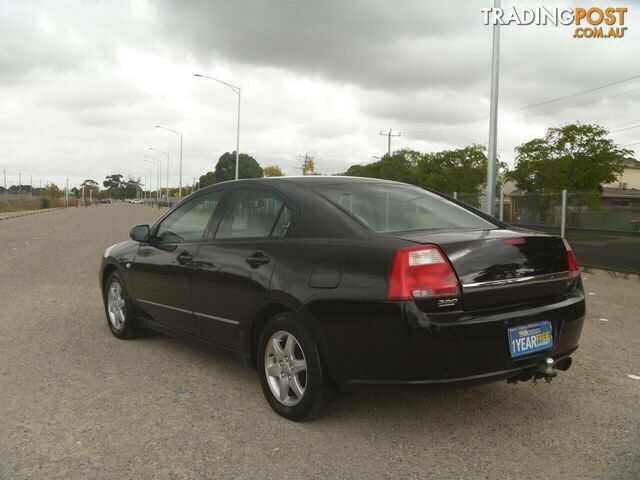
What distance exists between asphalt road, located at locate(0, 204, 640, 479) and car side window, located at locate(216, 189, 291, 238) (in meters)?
1.12

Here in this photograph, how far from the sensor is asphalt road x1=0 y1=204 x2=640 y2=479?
10.2 ft

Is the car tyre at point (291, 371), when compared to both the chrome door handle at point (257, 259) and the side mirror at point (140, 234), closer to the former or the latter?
the chrome door handle at point (257, 259)

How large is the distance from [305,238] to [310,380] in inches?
33.6

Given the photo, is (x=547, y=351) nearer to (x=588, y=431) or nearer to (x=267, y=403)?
(x=588, y=431)

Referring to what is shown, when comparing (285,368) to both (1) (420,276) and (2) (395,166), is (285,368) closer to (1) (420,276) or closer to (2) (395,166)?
(1) (420,276)

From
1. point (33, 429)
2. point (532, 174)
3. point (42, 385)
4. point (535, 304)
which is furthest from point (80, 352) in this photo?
point (532, 174)

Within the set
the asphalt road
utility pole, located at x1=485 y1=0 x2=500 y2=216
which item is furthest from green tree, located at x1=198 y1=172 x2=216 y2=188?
the asphalt road

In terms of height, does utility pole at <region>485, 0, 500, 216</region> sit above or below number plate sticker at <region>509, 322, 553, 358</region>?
above

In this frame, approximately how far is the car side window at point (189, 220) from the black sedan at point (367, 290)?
7 cm

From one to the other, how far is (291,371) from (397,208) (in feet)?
4.16

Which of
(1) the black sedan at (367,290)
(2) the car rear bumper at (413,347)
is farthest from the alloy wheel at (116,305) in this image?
(2) the car rear bumper at (413,347)

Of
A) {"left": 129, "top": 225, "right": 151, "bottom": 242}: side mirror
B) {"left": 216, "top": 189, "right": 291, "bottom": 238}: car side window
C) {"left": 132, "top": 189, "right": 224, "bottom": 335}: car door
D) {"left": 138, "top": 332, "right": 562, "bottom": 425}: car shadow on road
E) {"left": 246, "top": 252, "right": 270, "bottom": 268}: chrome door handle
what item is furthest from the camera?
{"left": 129, "top": 225, "right": 151, "bottom": 242}: side mirror

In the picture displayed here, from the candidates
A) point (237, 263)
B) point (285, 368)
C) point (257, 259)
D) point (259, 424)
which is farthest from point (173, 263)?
point (259, 424)

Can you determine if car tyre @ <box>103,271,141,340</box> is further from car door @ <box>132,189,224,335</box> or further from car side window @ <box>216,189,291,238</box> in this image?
car side window @ <box>216,189,291,238</box>
